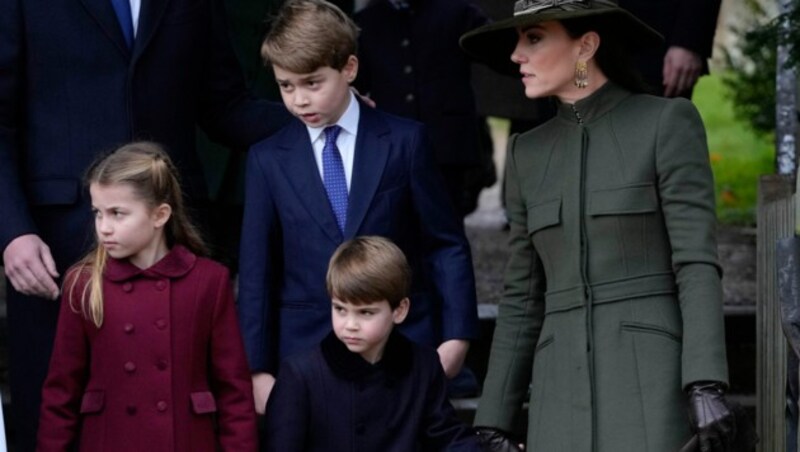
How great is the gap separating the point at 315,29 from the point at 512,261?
81cm

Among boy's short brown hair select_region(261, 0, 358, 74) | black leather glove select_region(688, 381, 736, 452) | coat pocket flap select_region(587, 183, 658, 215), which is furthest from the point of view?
boy's short brown hair select_region(261, 0, 358, 74)

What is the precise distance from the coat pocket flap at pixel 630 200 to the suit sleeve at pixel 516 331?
0.29m

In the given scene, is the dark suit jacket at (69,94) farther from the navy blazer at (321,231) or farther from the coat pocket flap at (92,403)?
the coat pocket flap at (92,403)

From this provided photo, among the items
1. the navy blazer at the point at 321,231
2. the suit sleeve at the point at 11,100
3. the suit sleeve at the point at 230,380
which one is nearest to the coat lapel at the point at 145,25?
the suit sleeve at the point at 11,100

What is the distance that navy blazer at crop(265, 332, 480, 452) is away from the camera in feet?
17.5

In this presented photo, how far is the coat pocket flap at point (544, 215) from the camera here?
5277 millimetres

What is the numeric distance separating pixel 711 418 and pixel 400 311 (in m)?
0.92

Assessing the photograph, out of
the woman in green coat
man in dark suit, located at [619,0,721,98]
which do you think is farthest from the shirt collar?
man in dark suit, located at [619,0,721,98]

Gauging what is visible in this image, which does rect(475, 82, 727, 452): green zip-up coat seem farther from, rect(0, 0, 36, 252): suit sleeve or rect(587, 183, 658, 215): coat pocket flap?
rect(0, 0, 36, 252): suit sleeve

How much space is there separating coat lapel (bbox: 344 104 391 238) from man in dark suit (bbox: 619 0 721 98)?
1613mm

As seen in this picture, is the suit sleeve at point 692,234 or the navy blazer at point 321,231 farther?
the navy blazer at point 321,231

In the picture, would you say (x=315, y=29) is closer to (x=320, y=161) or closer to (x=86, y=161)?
(x=320, y=161)

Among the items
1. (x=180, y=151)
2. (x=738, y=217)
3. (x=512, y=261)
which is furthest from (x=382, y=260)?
(x=738, y=217)

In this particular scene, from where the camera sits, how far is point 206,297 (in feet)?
17.7
